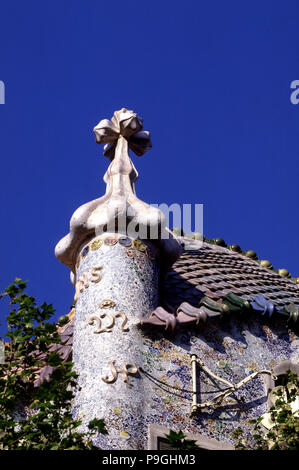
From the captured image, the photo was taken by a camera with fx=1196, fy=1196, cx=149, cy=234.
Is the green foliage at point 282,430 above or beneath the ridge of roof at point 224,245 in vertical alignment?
beneath

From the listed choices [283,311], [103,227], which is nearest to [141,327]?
[103,227]

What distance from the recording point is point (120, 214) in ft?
39.5

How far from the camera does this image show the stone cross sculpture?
35.1 feet

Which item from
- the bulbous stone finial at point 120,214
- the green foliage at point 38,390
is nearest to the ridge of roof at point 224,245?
the bulbous stone finial at point 120,214

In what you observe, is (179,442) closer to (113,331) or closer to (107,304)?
(113,331)

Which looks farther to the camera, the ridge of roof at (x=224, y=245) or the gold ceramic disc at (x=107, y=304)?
the ridge of roof at (x=224, y=245)

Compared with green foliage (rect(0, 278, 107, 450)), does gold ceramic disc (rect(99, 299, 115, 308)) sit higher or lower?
higher

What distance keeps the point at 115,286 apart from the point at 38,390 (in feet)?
6.87

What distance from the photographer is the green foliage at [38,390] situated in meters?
9.50

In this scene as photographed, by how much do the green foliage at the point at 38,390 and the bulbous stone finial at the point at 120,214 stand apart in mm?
1876

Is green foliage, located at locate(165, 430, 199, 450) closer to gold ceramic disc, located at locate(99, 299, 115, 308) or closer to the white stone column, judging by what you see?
the white stone column

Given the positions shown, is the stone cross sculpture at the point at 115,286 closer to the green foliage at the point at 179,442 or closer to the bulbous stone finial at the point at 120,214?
the bulbous stone finial at the point at 120,214

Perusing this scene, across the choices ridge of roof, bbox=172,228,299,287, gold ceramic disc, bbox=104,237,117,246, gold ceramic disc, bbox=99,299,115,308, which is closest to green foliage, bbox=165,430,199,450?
gold ceramic disc, bbox=99,299,115,308

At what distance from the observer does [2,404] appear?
32.1 ft
